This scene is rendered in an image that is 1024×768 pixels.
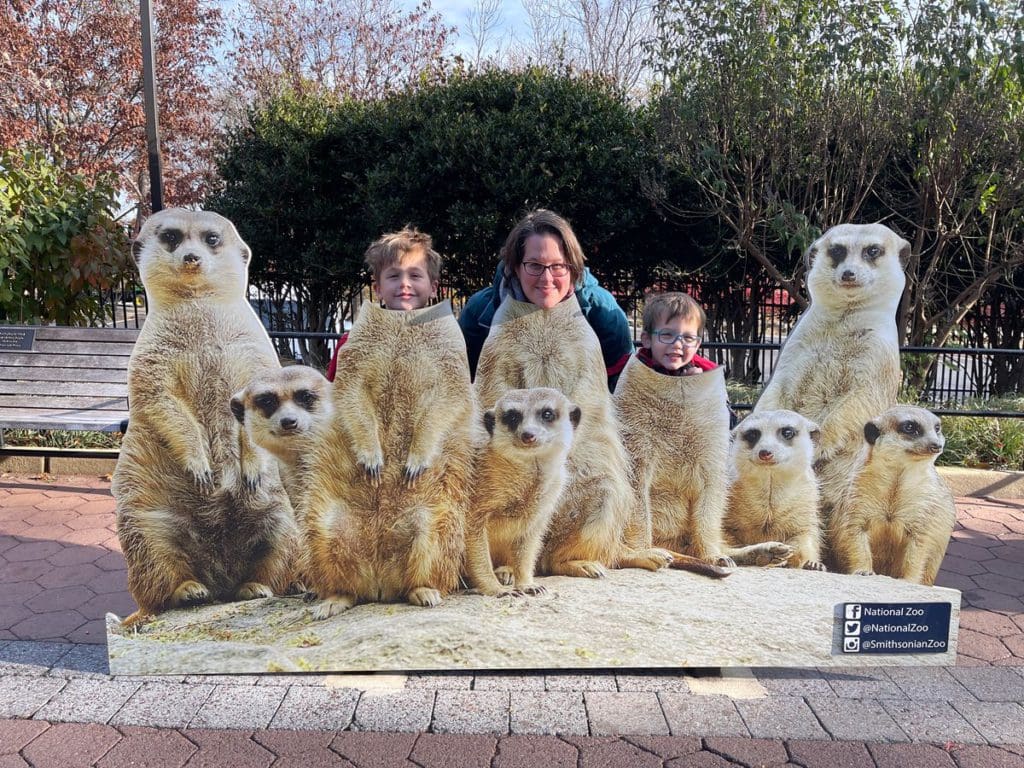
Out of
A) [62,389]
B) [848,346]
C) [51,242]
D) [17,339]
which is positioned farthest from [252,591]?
[51,242]

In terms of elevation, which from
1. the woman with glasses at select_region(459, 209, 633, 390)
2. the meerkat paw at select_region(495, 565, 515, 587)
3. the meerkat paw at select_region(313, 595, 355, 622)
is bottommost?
the meerkat paw at select_region(313, 595, 355, 622)

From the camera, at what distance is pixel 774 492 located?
2.97 metres

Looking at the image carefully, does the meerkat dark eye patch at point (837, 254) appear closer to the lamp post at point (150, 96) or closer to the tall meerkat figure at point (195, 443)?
the tall meerkat figure at point (195, 443)

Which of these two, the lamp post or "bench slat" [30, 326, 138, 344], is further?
"bench slat" [30, 326, 138, 344]

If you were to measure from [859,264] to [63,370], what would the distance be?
19.6 ft

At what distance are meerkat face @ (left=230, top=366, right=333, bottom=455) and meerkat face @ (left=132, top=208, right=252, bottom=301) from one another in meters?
0.43

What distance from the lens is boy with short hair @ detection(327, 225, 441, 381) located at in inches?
109

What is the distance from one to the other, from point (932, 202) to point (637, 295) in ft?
10.5

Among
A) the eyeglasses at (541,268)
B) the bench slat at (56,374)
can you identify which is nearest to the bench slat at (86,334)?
the bench slat at (56,374)

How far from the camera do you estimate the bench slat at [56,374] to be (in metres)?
5.86

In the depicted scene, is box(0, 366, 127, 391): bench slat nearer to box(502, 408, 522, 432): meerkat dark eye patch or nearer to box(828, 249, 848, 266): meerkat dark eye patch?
box(502, 408, 522, 432): meerkat dark eye patch

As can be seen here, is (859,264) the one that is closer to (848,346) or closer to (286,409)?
(848,346)

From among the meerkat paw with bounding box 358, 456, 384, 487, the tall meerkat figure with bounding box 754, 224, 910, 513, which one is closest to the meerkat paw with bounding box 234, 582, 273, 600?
the meerkat paw with bounding box 358, 456, 384, 487

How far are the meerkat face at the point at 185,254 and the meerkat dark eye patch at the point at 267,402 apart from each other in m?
0.46
